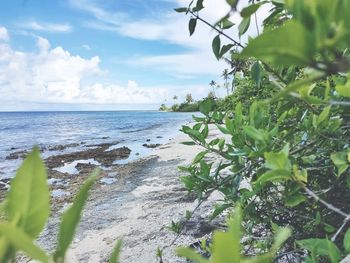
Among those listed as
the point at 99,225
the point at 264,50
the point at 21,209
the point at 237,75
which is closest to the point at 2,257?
the point at 21,209

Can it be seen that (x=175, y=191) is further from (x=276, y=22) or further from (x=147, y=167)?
(x=276, y=22)

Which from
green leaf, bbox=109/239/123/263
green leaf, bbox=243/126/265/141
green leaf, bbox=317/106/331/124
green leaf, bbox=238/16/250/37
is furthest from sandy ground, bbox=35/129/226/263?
green leaf, bbox=109/239/123/263

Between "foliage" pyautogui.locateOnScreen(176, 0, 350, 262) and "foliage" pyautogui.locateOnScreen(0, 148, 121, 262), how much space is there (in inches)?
8.2

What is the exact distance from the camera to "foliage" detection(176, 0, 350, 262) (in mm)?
354

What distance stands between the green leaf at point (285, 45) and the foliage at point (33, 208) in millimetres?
193

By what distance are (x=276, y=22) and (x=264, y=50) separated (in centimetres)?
149

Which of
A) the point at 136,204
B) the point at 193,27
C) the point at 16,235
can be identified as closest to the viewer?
the point at 16,235

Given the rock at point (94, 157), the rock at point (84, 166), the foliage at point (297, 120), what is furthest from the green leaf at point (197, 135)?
the rock at point (94, 157)

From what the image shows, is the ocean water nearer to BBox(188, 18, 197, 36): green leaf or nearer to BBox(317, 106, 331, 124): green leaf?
BBox(188, 18, 197, 36): green leaf

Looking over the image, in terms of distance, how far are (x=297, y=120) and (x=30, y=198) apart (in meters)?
1.83

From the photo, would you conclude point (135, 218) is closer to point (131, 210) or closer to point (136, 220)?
point (136, 220)

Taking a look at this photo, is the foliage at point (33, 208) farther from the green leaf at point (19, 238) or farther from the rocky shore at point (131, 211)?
the rocky shore at point (131, 211)

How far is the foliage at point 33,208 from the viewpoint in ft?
1.09

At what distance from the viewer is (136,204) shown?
11.6 m
